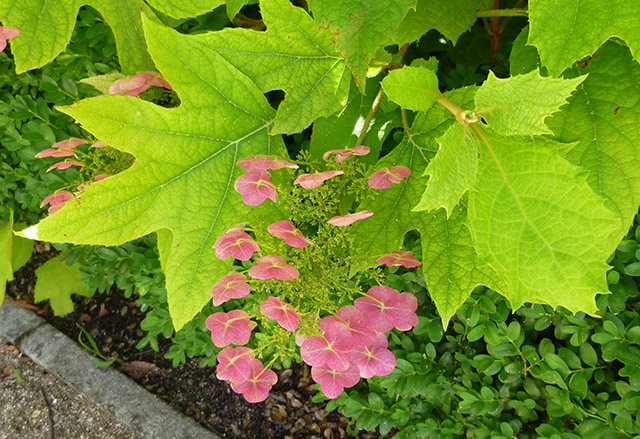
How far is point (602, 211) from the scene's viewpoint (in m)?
0.73

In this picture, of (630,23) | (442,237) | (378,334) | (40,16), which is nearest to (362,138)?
(442,237)

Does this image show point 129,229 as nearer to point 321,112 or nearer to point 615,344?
point 321,112

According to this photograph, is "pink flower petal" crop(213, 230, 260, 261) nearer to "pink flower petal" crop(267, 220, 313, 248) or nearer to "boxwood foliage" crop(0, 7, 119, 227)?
"pink flower petal" crop(267, 220, 313, 248)

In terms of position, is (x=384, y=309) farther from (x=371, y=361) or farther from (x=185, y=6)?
(x=185, y=6)

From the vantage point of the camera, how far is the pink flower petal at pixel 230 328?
1.02 metres

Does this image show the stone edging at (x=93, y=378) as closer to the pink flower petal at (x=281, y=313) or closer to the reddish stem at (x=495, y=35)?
the pink flower petal at (x=281, y=313)

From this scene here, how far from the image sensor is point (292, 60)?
38.0 inches

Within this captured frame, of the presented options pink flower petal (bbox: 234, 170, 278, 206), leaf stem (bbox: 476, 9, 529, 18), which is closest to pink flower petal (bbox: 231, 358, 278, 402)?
pink flower petal (bbox: 234, 170, 278, 206)

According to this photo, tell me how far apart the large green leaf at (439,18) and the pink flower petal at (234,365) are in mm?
671

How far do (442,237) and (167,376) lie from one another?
173cm

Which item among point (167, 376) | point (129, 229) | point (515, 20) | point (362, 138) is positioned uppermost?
point (515, 20)

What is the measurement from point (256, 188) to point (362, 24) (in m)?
0.31

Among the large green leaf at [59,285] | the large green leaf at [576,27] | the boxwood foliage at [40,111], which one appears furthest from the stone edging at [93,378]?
the large green leaf at [576,27]

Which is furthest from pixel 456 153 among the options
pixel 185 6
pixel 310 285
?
pixel 185 6
